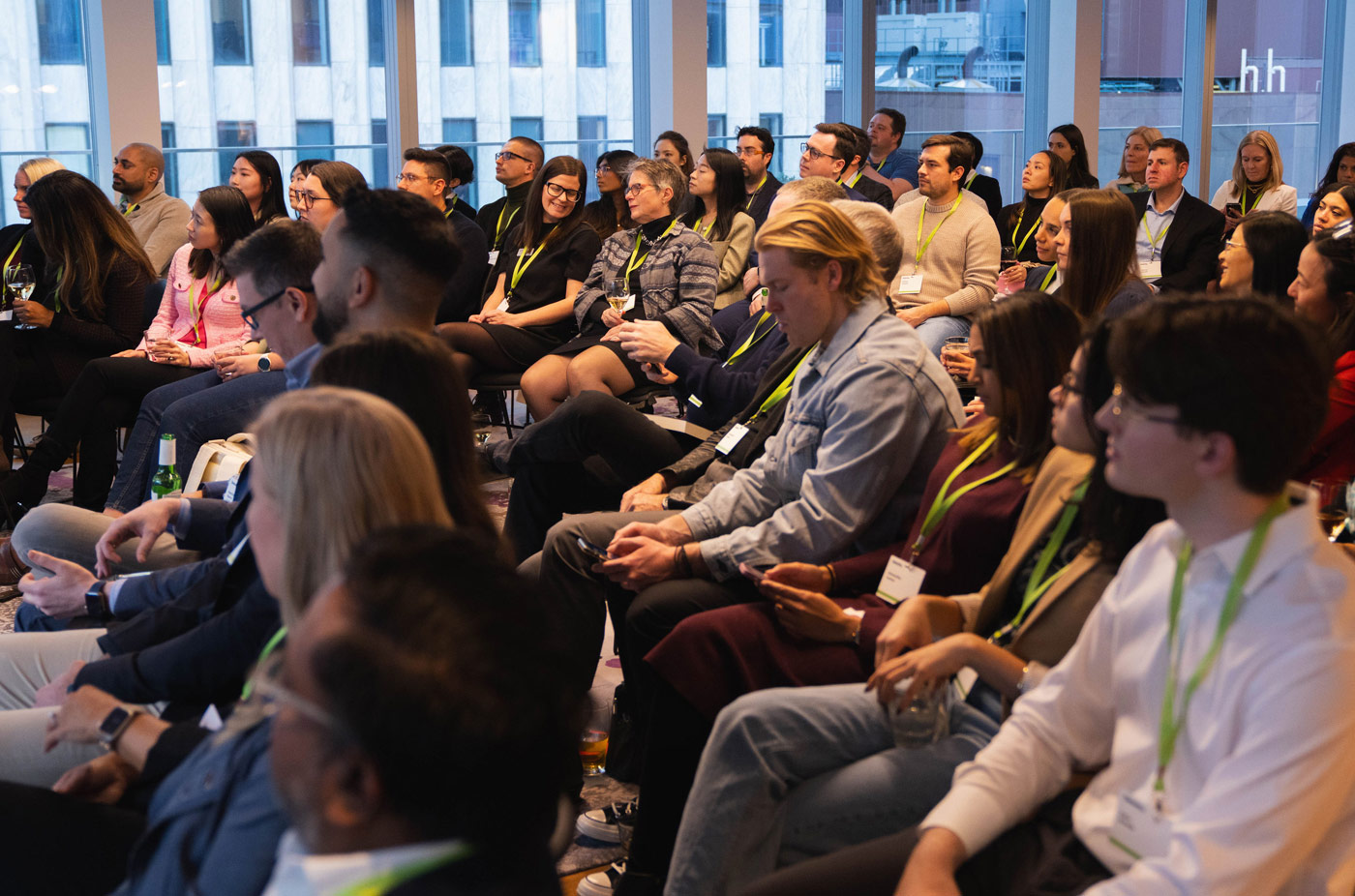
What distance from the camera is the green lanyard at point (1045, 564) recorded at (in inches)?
67.5

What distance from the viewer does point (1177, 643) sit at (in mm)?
1257

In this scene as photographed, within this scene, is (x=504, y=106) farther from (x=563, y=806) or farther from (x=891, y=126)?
(x=563, y=806)

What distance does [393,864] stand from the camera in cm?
86

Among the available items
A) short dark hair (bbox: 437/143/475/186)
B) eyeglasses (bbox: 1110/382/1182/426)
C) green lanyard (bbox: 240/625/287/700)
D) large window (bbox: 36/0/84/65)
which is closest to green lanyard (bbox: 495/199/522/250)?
short dark hair (bbox: 437/143/475/186)

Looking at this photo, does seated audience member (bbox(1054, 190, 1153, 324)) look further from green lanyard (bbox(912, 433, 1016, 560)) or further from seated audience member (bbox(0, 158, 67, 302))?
seated audience member (bbox(0, 158, 67, 302))

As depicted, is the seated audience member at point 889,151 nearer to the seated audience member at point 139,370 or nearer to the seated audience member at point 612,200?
the seated audience member at point 612,200

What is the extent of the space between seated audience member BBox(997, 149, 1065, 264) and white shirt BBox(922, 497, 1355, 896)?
575 centimetres

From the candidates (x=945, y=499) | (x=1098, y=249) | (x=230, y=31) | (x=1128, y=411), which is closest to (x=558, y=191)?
(x=1098, y=249)

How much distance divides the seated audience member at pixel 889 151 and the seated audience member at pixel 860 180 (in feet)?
4.32

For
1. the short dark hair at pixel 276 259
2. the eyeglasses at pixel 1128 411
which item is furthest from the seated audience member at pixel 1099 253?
the eyeglasses at pixel 1128 411

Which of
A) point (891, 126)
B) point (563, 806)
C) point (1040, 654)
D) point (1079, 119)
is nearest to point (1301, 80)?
point (1079, 119)

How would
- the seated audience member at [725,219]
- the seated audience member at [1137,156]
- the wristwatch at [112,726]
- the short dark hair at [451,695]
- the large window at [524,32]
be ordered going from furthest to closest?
1. the large window at [524,32]
2. the seated audience member at [1137,156]
3. the seated audience member at [725,219]
4. the wristwatch at [112,726]
5. the short dark hair at [451,695]

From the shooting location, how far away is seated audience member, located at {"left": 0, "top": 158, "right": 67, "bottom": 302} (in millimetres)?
5188

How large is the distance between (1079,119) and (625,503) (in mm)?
8455
